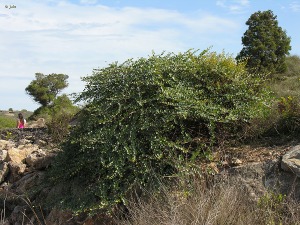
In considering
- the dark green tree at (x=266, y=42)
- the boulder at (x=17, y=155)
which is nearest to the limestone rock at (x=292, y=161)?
the boulder at (x=17, y=155)

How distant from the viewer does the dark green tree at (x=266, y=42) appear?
2012 cm

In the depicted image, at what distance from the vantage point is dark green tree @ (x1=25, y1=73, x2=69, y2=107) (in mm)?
29891

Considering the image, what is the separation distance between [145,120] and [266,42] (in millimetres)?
14846

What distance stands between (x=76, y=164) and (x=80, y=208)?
739 millimetres

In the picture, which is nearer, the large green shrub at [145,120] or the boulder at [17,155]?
the large green shrub at [145,120]

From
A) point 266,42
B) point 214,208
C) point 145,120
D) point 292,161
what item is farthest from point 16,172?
point 266,42

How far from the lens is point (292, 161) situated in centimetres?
641

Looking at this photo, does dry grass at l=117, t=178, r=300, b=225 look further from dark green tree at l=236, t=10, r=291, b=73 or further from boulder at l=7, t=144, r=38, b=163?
dark green tree at l=236, t=10, r=291, b=73

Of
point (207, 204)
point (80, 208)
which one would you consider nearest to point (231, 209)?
point (207, 204)

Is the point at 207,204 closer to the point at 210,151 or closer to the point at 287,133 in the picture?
the point at 210,151

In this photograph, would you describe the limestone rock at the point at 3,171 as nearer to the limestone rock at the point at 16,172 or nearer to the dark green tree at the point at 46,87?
the limestone rock at the point at 16,172

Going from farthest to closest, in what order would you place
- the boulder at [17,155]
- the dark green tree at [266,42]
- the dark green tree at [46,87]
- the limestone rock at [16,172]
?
the dark green tree at [46,87] < the dark green tree at [266,42] < the boulder at [17,155] < the limestone rock at [16,172]

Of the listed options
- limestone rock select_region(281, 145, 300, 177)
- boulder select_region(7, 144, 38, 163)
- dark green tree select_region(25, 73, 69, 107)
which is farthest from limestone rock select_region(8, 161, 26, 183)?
dark green tree select_region(25, 73, 69, 107)

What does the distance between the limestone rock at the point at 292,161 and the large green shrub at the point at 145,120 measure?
79cm
